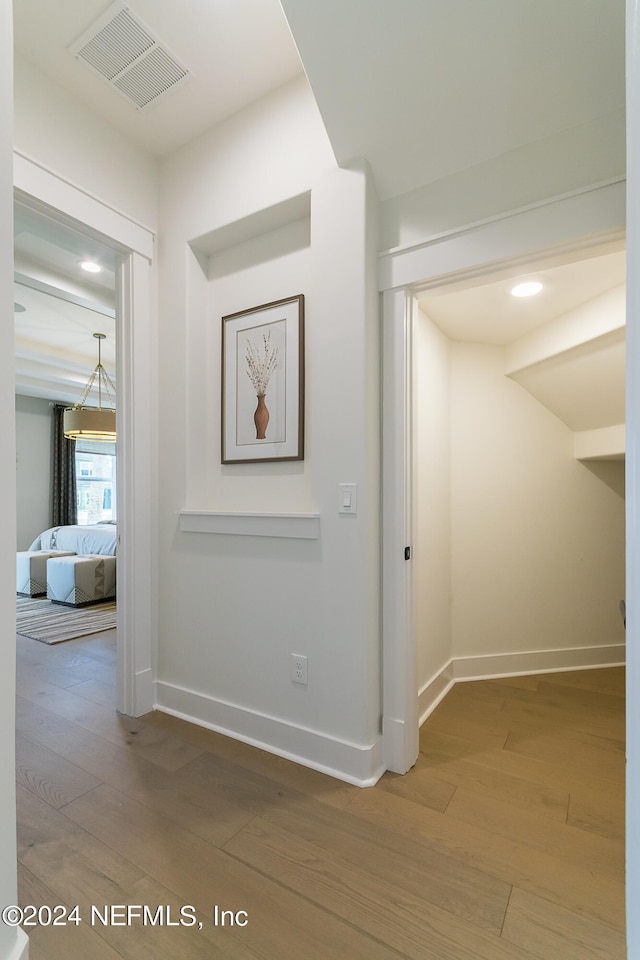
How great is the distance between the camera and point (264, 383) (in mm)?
2068

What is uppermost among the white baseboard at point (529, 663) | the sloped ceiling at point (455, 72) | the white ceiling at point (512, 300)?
the sloped ceiling at point (455, 72)

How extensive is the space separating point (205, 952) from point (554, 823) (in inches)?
45.9

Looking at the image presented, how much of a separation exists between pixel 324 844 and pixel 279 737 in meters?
0.55

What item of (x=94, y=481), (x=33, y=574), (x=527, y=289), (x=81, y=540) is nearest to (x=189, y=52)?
(x=527, y=289)

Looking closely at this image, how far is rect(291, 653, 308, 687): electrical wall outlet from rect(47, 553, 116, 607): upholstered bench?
3551mm

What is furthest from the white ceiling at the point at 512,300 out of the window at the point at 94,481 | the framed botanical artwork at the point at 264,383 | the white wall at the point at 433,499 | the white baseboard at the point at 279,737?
the window at the point at 94,481

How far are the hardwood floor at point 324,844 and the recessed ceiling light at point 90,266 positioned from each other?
9.38 feet

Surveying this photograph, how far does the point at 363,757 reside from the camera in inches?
66.6

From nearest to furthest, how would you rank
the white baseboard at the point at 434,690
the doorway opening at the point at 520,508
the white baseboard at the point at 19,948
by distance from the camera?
the white baseboard at the point at 19,948 → the white baseboard at the point at 434,690 → the doorway opening at the point at 520,508

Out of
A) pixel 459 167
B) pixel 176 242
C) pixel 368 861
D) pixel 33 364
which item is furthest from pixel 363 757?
pixel 33 364

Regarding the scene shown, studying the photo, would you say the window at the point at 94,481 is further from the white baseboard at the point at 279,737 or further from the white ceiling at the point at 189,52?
the white ceiling at the point at 189,52

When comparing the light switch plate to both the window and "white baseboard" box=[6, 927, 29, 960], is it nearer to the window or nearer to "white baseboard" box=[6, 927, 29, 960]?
"white baseboard" box=[6, 927, 29, 960]

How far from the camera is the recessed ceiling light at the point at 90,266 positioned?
3029mm

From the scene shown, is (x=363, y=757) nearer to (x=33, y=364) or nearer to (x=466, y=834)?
(x=466, y=834)
